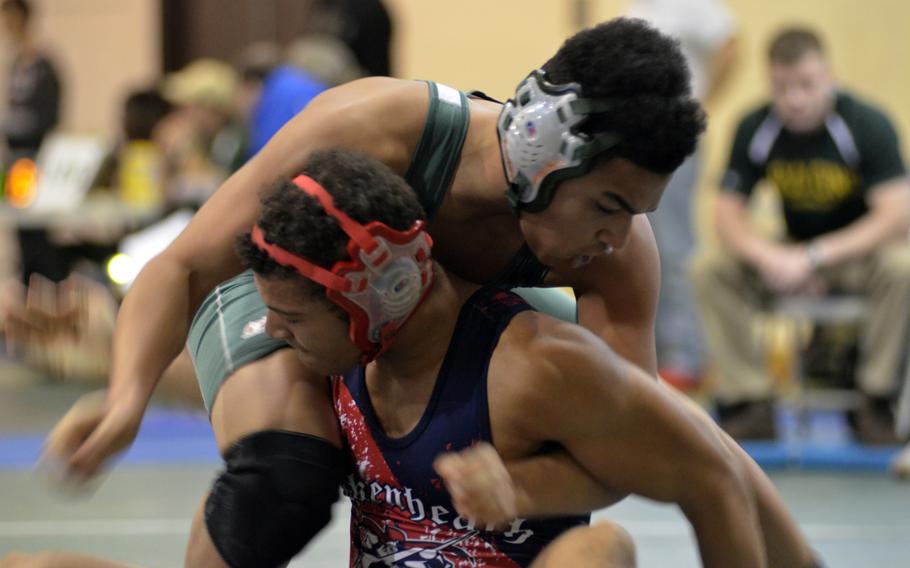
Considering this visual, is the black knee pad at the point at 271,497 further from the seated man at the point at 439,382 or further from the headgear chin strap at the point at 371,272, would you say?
the headgear chin strap at the point at 371,272

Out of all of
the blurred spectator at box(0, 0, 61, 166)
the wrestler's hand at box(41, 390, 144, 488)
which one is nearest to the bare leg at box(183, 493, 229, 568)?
the wrestler's hand at box(41, 390, 144, 488)

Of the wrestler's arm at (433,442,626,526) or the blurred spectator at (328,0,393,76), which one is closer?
the wrestler's arm at (433,442,626,526)

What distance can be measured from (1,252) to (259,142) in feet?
15.9

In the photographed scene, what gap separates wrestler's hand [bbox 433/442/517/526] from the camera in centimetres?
173

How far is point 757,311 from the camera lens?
16.9 ft

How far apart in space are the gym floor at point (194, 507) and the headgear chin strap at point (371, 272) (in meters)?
1.30

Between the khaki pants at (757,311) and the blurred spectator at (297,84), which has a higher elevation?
the blurred spectator at (297,84)

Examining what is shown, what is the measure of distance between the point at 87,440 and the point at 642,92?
90 cm

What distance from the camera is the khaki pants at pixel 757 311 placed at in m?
4.84

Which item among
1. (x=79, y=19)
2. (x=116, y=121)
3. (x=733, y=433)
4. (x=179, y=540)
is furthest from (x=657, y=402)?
(x=79, y=19)

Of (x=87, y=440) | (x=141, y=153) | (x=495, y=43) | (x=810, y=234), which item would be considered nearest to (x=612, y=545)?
(x=87, y=440)

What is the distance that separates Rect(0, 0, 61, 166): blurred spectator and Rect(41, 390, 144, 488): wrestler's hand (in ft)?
22.0

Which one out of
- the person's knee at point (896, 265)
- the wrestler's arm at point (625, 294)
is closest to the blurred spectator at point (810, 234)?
the person's knee at point (896, 265)

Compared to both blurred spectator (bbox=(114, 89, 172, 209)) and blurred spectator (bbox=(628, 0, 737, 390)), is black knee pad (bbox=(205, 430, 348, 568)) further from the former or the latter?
blurred spectator (bbox=(114, 89, 172, 209))
